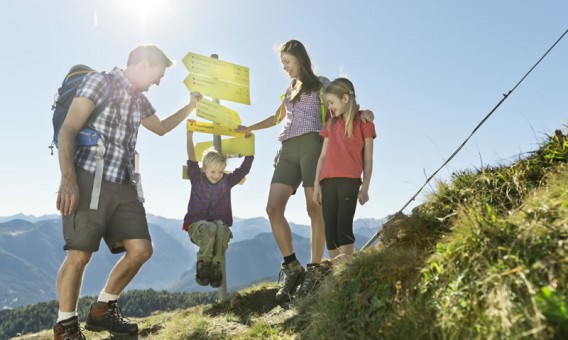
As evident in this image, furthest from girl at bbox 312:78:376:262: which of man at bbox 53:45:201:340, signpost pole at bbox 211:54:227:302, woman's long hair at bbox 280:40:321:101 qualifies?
signpost pole at bbox 211:54:227:302

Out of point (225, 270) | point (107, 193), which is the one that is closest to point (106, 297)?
point (107, 193)

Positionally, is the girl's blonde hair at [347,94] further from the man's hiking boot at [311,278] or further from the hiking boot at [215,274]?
the hiking boot at [215,274]

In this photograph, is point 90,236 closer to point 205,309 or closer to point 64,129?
point 64,129

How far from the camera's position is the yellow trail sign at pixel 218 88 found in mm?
6418

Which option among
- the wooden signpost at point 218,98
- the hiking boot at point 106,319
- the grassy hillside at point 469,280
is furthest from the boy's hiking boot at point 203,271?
the grassy hillside at point 469,280

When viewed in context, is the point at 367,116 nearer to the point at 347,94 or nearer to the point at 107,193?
the point at 347,94

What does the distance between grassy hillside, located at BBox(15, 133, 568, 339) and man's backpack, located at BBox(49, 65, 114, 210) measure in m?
2.10

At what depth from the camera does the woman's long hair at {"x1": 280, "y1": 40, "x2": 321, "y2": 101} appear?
17.9ft

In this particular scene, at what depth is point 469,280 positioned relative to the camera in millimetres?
2502

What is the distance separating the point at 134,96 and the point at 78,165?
103cm

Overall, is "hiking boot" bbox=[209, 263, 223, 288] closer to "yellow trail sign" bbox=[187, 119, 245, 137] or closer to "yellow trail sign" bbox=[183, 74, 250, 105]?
"yellow trail sign" bbox=[187, 119, 245, 137]

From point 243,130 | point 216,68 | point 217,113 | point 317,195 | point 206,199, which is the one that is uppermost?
point 216,68

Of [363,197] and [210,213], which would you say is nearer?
[363,197]

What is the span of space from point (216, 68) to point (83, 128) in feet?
8.60
